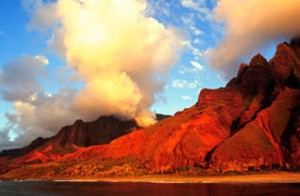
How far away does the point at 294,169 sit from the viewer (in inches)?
6427

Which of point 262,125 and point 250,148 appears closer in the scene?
point 250,148

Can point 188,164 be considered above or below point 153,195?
above

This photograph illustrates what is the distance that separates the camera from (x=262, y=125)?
193750 millimetres

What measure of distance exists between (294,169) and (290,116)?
39.1 meters

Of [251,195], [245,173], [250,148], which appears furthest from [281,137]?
[251,195]

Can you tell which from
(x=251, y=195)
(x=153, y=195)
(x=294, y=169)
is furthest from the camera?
(x=294, y=169)

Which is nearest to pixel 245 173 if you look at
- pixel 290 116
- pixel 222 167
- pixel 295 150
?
pixel 222 167

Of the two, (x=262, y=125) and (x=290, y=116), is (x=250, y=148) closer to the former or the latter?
(x=262, y=125)

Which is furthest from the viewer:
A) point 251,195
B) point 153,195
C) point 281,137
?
point 281,137

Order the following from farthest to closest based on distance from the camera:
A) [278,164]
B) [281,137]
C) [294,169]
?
[281,137]
[278,164]
[294,169]

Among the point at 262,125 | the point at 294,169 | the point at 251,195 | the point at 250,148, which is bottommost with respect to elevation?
the point at 251,195

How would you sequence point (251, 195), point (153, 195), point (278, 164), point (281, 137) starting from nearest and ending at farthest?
point (251, 195)
point (153, 195)
point (278, 164)
point (281, 137)

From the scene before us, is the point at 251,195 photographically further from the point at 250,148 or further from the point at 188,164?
the point at 188,164

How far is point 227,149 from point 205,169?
607 inches
